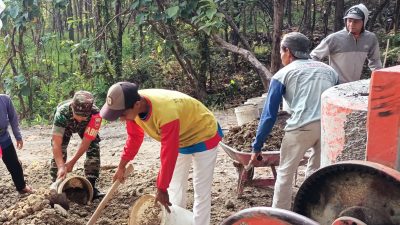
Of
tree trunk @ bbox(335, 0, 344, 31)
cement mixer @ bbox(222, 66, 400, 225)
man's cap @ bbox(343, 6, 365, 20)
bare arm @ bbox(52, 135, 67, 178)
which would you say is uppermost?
man's cap @ bbox(343, 6, 365, 20)

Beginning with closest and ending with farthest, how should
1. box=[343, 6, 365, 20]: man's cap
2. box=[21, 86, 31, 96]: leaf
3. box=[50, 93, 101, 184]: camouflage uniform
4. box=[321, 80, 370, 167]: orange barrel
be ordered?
1. box=[321, 80, 370, 167]: orange barrel
2. box=[50, 93, 101, 184]: camouflage uniform
3. box=[343, 6, 365, 20]: man's cap
4. box=[21, 86, 31, 96]: leaf

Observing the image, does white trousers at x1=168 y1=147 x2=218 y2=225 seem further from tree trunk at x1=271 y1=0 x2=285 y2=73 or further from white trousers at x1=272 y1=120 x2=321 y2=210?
tree trunk at x1=271 y1=0 x2=285 y2=73

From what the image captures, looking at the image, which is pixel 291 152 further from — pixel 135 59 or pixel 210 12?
pixel 135 59

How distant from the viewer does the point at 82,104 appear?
4.61 metres

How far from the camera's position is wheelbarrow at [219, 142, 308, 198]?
466 centimetres

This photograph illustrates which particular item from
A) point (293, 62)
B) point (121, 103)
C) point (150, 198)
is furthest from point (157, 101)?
point (293, 62)

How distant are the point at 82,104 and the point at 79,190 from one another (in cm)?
112

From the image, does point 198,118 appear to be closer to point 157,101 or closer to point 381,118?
point 157,101

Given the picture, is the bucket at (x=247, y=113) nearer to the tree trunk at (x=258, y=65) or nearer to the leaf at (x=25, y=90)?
the tree trunk at (x=258, y=65)

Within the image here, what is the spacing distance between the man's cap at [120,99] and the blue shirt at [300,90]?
112 cm

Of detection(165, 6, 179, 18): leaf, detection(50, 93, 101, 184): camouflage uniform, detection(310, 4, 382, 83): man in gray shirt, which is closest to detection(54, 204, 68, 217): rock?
detection(50, 93, 101, 184): camouflage uniform

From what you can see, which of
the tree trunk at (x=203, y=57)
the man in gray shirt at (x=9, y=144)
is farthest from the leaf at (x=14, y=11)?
the man in gray shirt at (x=9, y=144)

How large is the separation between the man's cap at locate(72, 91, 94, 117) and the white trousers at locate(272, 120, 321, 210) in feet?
6.02

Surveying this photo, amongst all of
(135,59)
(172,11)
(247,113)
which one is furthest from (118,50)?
(247,113)
